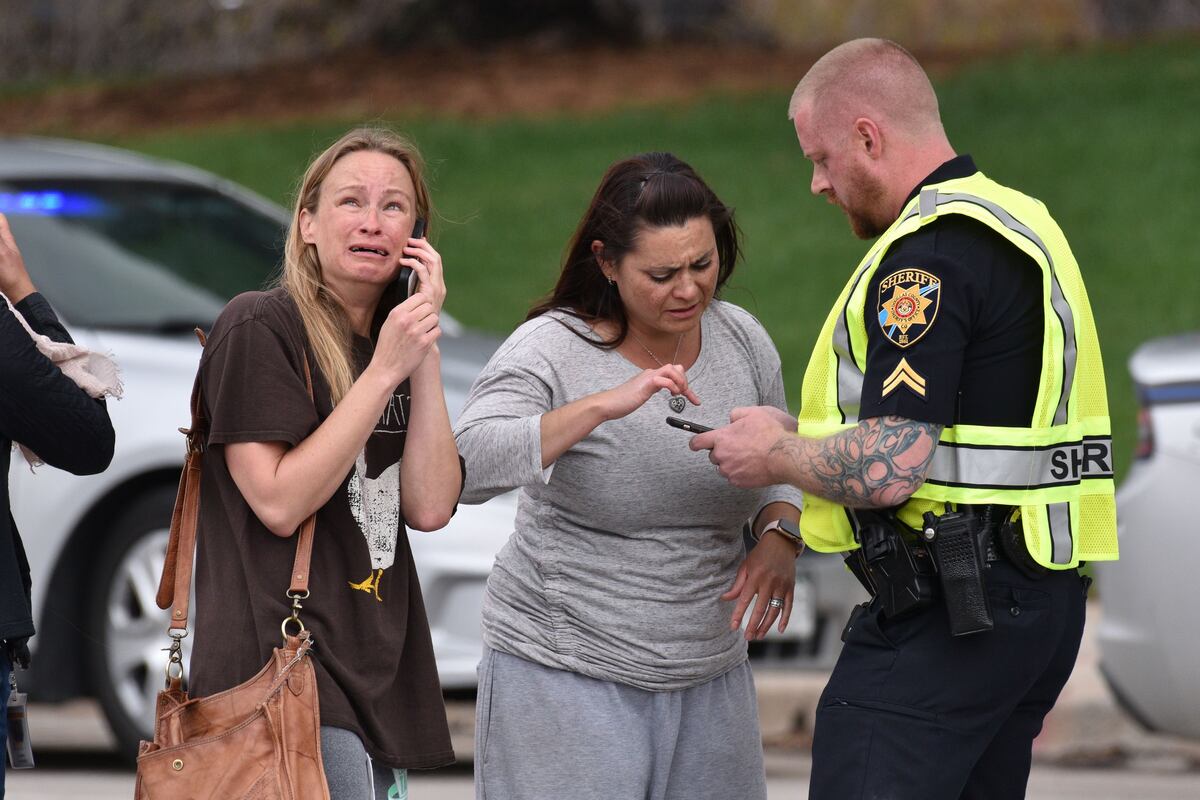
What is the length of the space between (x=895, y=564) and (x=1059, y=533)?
11.6 inches

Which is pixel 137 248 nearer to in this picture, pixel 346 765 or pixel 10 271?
pixel 10 271

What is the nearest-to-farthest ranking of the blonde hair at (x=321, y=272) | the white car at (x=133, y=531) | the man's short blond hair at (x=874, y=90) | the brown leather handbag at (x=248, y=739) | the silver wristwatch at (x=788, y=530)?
the brown leather handbag at (x=248, y=739) → the blonde hair at (x=321, y=272) → the man's short blond hair at (x=874, y=90) → the silver wristwatch at (x=788, y=530) → the white car at (x=133, y=531)

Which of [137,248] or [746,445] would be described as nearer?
[746,445]

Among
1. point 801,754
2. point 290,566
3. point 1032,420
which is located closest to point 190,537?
point 290,566

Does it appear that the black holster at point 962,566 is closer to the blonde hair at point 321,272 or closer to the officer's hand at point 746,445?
the officer's hand at point 746,445

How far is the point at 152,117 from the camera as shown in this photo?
1564 centimetres

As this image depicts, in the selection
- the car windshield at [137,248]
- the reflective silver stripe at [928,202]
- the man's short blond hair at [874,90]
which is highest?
the car windshield at [137,248]

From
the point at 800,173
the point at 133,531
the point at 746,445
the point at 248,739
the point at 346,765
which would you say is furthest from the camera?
the point at 800,173

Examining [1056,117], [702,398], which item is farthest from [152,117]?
[702,398]

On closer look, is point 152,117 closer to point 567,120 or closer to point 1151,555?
point 567,120

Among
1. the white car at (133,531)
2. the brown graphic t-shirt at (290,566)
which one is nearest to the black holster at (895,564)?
the brown graphic t-shirt at (290,566)

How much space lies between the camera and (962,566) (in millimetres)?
3125

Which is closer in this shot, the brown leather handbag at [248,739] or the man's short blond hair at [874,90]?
the brown leather handbag at [248,739]

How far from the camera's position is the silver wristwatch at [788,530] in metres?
3.57
